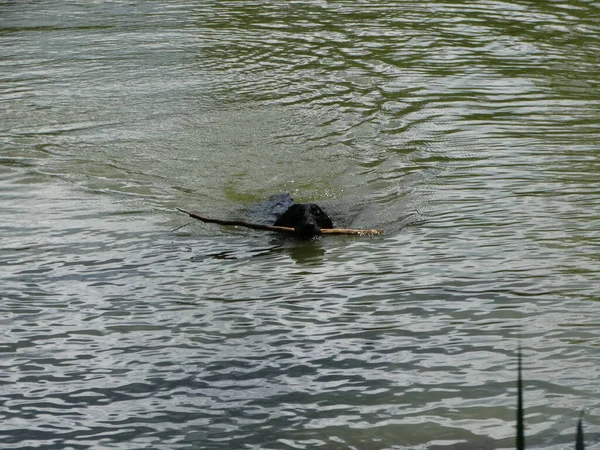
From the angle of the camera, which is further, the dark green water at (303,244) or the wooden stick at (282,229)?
the wooden stick at (282,229)

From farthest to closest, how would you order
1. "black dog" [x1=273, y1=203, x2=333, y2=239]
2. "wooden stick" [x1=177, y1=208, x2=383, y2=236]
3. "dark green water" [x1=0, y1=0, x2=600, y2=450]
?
1. "wooden stick" [x1=177, y1=208, x2=383, y2=236]
2. "black dog" [x1=273, y1=203, x2=333, y2=239]
3. "dark green water" [x1=0, y1=0, x2=600, y2=450]

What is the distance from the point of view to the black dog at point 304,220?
27.0 feet

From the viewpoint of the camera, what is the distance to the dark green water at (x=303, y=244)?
5508 millimetres

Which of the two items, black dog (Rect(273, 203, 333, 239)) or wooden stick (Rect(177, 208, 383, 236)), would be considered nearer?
black dog (Rect(273, 203, 333, 239))

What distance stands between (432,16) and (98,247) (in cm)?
1108

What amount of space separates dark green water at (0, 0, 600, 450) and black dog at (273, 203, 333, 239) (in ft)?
0.47

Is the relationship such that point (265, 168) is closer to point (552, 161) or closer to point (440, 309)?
point (552, 161)

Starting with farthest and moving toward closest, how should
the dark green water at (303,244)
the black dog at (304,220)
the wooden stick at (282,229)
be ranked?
the wooden stick at (282,229), the black dog at (304,220), the dark green water at (303,244)

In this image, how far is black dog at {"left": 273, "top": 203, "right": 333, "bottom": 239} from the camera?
823 centimetres

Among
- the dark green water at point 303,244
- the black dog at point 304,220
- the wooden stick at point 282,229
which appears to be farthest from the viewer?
the wooden stick at point 282,229

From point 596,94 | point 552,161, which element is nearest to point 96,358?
point 552,161

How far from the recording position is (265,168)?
10.8 m

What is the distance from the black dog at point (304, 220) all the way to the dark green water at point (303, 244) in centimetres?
14

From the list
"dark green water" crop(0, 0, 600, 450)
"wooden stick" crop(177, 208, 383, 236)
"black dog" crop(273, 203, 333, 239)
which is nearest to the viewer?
"dark green water" crop(0, 0, 600, 450)
